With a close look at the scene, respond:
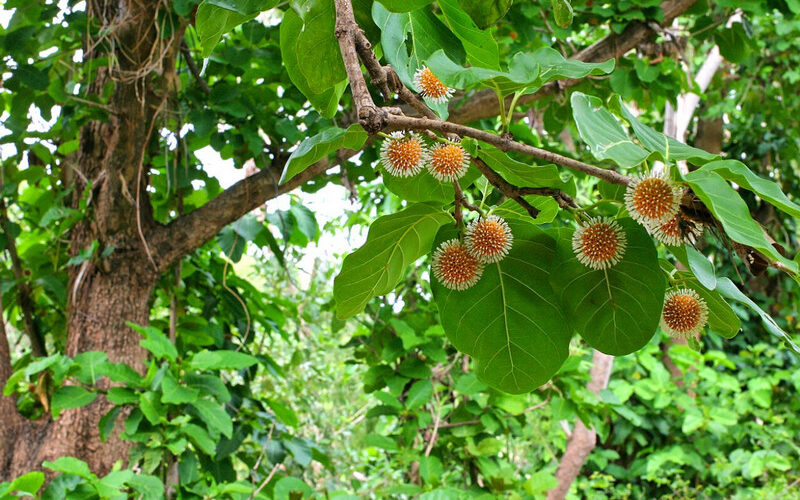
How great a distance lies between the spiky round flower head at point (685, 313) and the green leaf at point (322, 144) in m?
0.23

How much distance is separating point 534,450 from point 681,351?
3.56 feet

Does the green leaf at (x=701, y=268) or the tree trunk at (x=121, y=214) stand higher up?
the tree trunk at (x=121, y=214)

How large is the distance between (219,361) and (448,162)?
1.00 meters

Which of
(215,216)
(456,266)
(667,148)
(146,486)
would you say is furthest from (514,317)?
(215,216)

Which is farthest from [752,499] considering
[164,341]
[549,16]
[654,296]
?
[654,296]

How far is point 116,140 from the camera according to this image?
A: 1606 millimetres

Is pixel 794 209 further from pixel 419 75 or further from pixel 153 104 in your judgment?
pixel 153 104

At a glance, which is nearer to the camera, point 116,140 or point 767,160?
point 116,140

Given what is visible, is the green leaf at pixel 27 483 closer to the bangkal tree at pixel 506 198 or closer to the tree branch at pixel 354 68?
the bangkal tree at pixel 506 198

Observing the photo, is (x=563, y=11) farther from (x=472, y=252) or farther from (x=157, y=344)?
(x=157, y=344)

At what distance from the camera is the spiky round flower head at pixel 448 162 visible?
46cm

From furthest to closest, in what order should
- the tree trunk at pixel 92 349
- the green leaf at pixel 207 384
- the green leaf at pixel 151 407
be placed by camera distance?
the tree trunk at pixel 92 349, the green leaf at pixel 207 384, the green leaf at pixel 151 407

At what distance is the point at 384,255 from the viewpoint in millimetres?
518

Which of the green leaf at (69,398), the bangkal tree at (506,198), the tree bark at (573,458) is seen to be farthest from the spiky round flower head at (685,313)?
the tree bark at (573,458)
